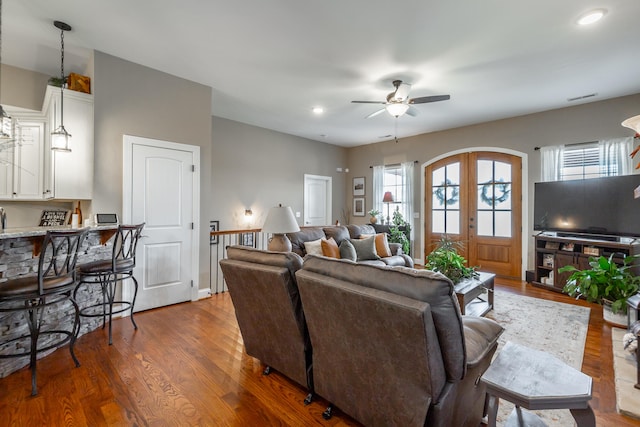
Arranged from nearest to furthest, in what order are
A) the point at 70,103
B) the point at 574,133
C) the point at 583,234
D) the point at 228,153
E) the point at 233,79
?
the point at 70,103 < the point at 233,79 < the point at 583,234 < the point at 574,133 < the point at 228,153

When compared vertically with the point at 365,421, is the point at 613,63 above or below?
above

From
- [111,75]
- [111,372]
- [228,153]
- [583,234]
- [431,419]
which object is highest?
[111,75]

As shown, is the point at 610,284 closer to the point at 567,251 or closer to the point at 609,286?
the point at 609,286

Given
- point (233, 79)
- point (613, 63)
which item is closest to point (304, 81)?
point (233, 79)

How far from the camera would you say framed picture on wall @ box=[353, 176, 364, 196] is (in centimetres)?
769

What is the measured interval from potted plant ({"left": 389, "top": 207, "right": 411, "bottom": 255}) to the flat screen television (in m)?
2.25

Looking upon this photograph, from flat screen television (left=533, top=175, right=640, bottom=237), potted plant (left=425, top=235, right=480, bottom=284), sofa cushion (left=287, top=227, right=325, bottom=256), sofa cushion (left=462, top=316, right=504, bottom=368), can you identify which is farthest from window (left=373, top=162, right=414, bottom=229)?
sofa cushion (left=462, top=316, right=504, bottom=368)

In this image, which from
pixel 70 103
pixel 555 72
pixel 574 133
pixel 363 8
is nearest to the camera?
pixel 363 8

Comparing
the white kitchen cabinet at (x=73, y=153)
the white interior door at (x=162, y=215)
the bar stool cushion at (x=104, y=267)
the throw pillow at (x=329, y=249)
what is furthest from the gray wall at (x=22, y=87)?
the throw pillow at (x=329, y=249)

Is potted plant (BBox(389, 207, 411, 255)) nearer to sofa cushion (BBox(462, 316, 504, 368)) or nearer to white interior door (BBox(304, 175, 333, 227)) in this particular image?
white interior door (BBox(304, 175, 333, 227))

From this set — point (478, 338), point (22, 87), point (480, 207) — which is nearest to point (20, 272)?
point (22, 87)

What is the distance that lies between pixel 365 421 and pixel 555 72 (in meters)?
4.38

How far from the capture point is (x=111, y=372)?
220 centimetres

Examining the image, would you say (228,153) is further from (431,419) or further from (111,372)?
(431,419)
